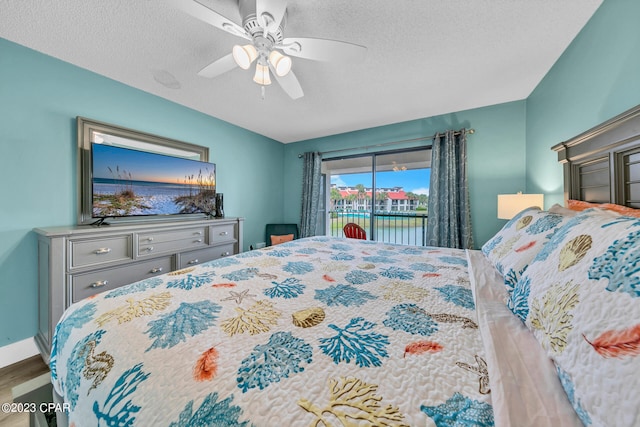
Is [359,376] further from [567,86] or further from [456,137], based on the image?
[456,137]

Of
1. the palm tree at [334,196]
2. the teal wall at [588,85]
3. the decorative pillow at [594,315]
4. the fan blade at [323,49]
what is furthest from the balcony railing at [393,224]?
the decorative pillow at [594,315]

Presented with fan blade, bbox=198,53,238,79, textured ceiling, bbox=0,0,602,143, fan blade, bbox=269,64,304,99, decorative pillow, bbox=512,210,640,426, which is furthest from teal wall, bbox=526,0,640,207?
fan blade, bbox=198,53,238,79

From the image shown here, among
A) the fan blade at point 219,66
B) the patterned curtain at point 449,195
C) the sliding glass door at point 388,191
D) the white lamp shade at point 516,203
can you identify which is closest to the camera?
the fan blade at point 219,66

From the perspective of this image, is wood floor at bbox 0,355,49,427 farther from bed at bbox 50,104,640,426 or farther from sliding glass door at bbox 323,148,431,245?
sliding glass door at bbox 323,148,431,245

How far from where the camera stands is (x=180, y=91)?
2.56m

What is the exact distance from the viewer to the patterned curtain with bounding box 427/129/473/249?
10.0 feet

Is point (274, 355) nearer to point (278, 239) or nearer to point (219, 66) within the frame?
point (219, 66)

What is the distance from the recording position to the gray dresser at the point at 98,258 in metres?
1.69

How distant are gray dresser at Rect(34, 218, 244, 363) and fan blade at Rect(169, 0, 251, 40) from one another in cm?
178

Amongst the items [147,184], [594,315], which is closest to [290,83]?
[147,184]

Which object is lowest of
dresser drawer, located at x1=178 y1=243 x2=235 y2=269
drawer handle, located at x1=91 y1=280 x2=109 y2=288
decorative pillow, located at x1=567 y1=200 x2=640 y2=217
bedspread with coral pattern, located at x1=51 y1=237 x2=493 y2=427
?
drawer handle, located at x1=91 y1=280 x2=109 y2=288

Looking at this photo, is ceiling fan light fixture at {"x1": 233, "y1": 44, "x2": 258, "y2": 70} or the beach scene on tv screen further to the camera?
the beach scene on tv screen

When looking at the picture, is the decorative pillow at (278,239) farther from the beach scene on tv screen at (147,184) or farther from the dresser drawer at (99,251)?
the dresser drawer at (99,251)

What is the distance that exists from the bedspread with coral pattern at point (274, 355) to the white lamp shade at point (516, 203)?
64.8 inches
